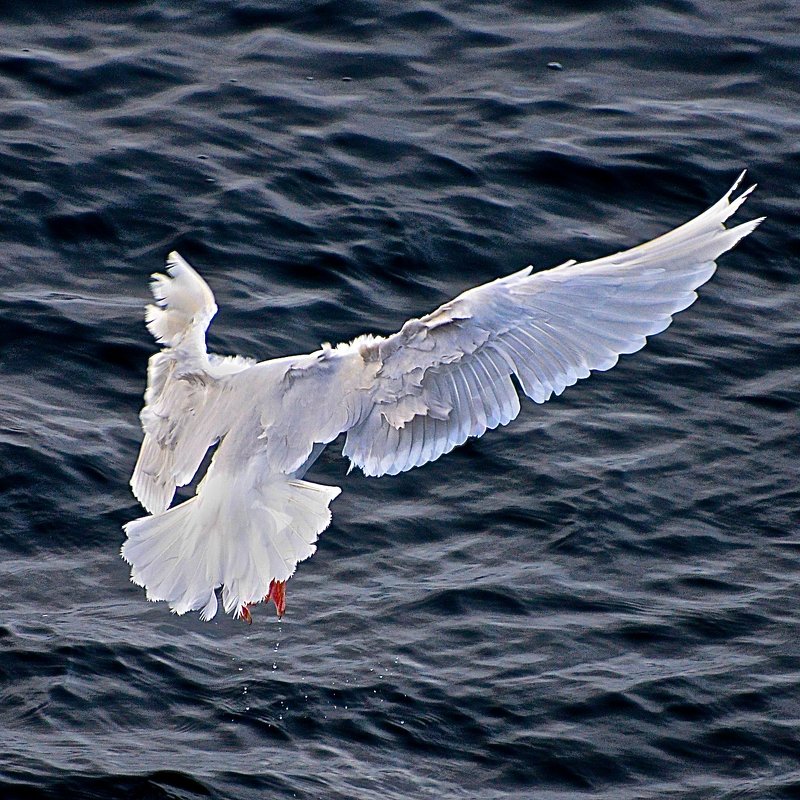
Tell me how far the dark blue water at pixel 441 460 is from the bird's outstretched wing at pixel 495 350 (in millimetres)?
1104

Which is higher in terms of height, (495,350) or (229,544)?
(495,350)

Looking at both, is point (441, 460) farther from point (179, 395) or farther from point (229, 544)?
point (229, 544)

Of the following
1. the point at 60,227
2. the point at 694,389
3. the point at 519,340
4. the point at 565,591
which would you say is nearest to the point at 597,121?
the point at 694,389

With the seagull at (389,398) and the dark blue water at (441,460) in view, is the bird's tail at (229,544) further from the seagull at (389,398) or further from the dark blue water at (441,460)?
the dark blue water at (441,460)

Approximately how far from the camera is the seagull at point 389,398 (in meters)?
5.02

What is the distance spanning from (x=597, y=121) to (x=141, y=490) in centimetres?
479

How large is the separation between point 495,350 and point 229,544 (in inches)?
40.1

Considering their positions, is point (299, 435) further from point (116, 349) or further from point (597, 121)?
point (597, 121)

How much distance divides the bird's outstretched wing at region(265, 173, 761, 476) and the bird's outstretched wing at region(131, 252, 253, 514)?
0.35m

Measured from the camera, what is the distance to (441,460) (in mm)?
7297

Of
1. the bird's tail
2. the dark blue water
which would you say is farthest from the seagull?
the dark blue water

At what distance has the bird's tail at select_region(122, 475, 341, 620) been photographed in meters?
4.94

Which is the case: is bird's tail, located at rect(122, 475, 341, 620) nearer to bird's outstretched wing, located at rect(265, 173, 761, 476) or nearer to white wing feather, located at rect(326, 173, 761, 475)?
bird's outstretched wing, located at rect(265, 173, 761, 476)

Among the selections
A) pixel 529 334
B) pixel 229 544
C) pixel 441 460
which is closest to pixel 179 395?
pixel 229 544
